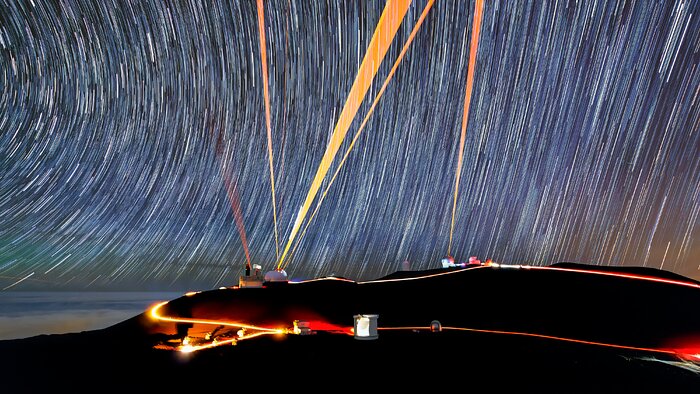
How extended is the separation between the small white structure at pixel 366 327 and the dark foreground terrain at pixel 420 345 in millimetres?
227

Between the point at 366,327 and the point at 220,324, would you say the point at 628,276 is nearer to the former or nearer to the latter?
the point at 366,327

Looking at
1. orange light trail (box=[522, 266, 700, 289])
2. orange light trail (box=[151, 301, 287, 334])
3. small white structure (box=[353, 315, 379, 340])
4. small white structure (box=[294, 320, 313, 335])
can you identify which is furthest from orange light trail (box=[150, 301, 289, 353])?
orange light trail (box=[522, 266, 700, 289])

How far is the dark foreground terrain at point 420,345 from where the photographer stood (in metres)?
8.98

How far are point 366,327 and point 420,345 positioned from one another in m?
1.60

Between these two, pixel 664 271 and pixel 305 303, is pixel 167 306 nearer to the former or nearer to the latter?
pixel 305 303

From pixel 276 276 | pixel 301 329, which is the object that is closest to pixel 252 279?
pixel 276 276

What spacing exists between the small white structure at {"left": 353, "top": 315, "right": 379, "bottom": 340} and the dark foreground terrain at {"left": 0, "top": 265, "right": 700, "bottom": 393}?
227 millimetres

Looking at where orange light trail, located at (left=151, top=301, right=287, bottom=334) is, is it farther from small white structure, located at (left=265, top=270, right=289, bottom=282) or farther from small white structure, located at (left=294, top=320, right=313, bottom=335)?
small white structure, located at (left=265, top=270, right=289, bottom=282)

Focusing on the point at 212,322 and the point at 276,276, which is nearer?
the point at 212,322

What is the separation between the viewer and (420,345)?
1264cm

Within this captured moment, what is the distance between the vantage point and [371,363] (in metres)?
10.2

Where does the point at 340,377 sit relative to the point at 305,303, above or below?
above

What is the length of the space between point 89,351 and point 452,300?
12.0 metres

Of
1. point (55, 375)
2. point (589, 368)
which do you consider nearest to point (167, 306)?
point (55, 375)
